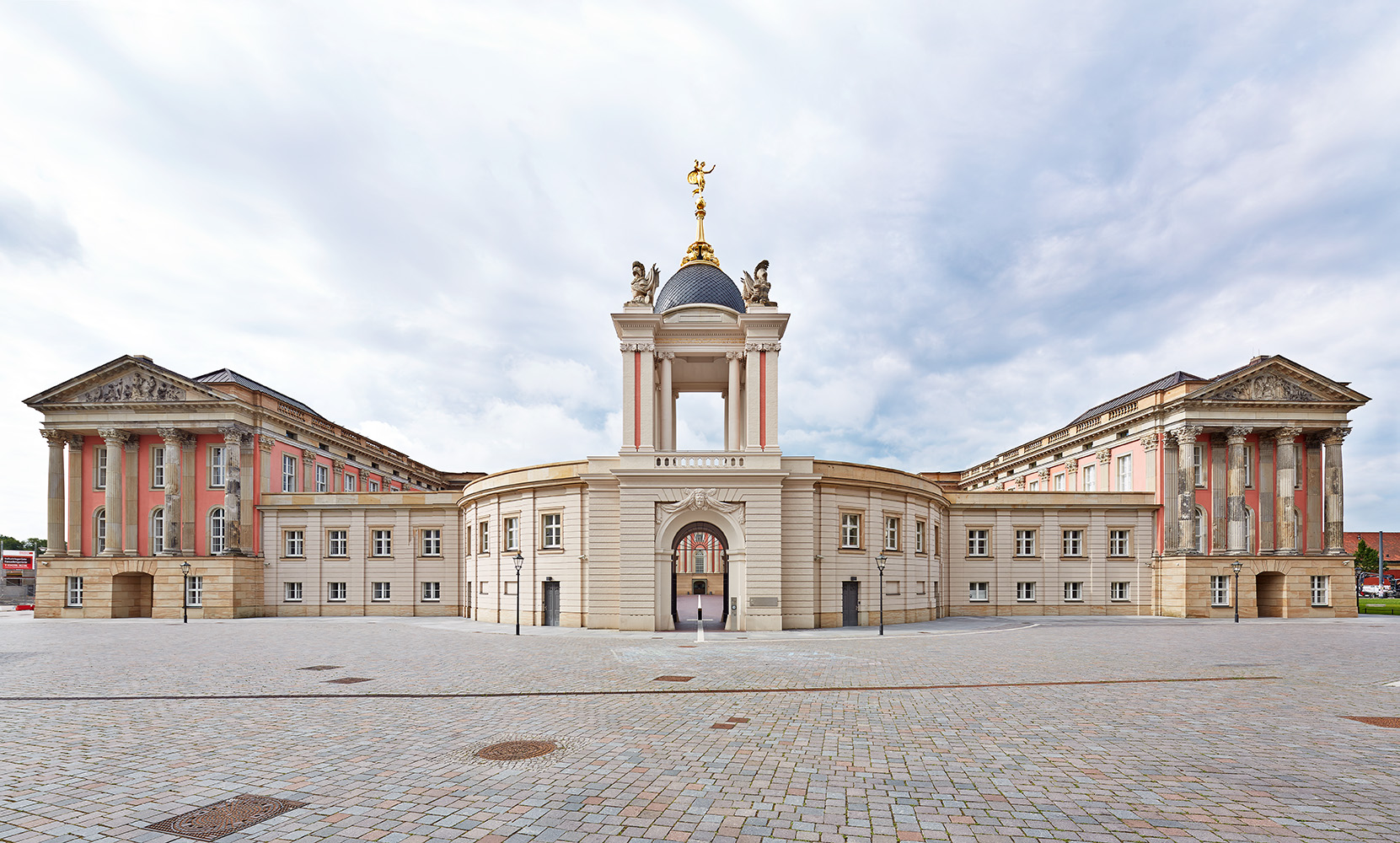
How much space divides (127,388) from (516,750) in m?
49.1

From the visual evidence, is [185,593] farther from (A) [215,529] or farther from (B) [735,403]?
(B) [735,403]

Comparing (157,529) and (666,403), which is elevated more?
(666,403)

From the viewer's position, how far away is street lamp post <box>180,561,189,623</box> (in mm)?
43991

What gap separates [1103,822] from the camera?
827 cm

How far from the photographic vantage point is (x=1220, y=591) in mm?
47875

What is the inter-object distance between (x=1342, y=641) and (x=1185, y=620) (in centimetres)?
1435

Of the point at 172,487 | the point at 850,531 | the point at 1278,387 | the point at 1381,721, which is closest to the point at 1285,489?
the point at 1278,387

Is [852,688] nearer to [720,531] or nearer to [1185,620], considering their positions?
[720,531]

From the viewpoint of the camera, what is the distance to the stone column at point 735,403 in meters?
38.1

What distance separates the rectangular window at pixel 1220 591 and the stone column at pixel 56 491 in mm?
68292

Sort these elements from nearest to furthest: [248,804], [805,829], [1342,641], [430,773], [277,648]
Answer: [805,829] → [248,804] → [430,773] → [277,648] → [1342,641]

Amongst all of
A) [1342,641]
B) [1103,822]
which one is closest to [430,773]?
[1103,822]

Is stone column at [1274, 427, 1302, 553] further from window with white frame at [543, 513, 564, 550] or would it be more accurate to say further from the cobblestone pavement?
window with white frame at [543, 513, 564, 550]

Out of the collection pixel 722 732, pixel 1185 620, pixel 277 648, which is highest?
pixel 722 732
